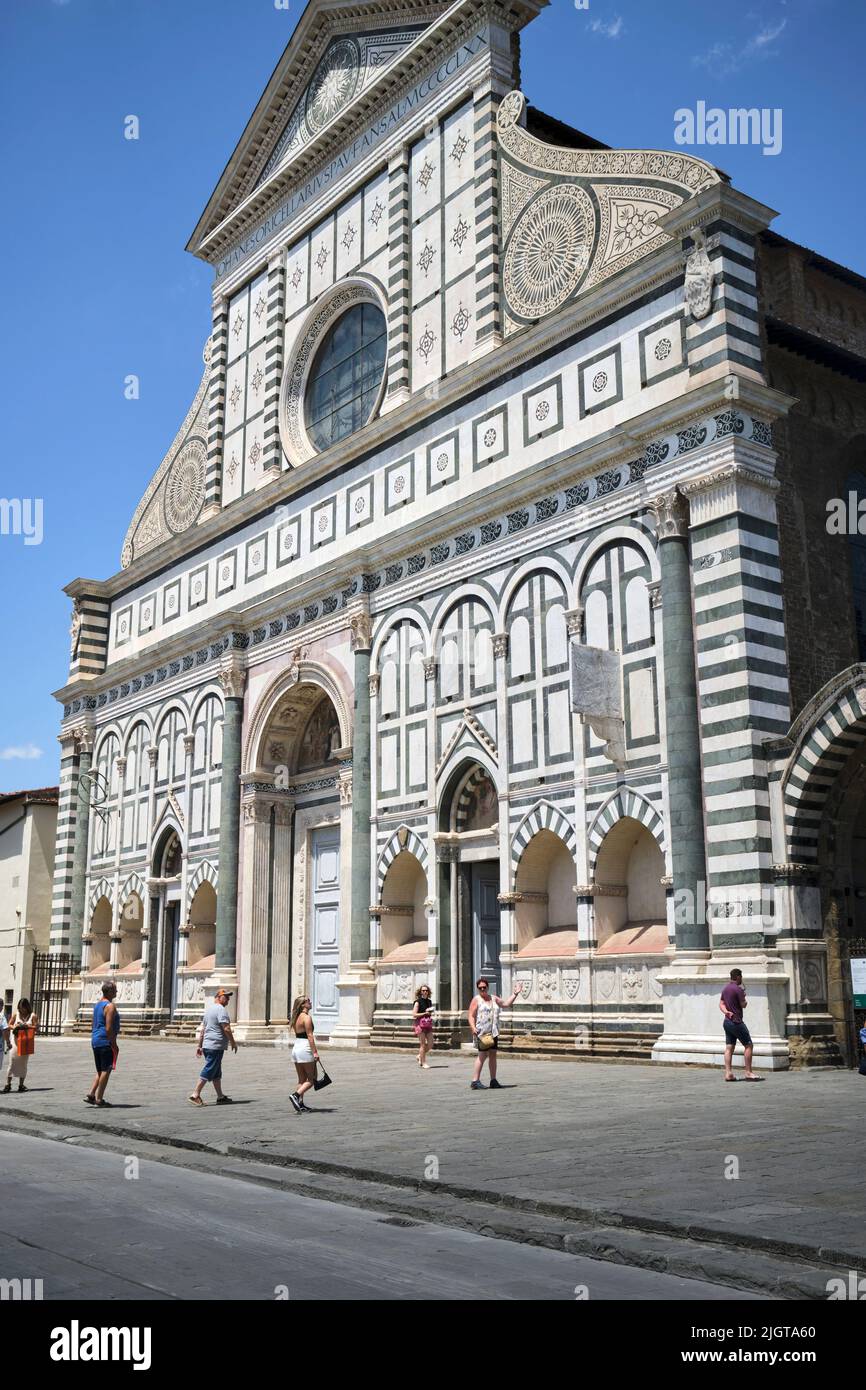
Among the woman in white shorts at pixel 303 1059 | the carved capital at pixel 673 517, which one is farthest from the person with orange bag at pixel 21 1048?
the carved capital at pixel 673 517

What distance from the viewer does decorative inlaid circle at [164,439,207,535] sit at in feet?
109

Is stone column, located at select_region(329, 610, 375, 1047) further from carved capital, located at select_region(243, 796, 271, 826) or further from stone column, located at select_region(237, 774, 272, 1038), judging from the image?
carved capital, located at select_region(243, 796, 271, 826)

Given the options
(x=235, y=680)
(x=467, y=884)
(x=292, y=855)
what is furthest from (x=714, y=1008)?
(x=235, y=680)

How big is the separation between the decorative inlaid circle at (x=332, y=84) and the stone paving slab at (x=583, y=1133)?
22.0 m

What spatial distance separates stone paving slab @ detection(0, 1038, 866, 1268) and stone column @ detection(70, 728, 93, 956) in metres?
15.8

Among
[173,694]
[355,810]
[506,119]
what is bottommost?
[355,810]

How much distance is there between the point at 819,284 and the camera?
2467 cm

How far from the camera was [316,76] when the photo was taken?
30.8 meters

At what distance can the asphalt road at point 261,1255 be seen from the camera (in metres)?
5.92

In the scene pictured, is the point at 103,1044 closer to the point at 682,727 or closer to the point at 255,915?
the point at 682,727

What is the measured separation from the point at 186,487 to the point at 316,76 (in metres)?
10.6

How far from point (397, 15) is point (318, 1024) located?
2192 centimetres
